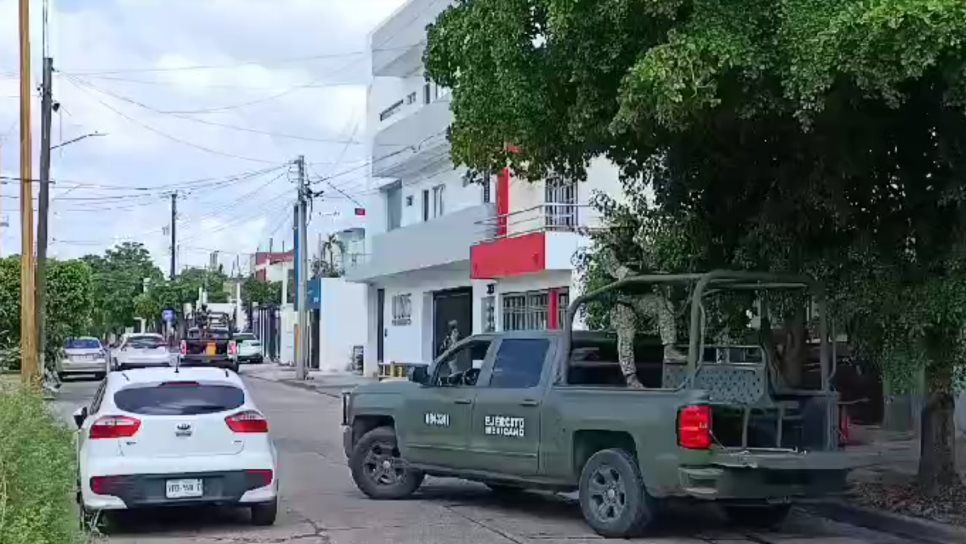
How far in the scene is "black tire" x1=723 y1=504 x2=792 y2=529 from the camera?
11.7 meters

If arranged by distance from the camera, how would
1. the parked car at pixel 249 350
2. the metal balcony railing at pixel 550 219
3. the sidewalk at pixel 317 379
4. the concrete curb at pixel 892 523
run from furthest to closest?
1. the parked car at pixel 249 350
2. the sidewalk at pixel 317 379
3. the metal balcony railing at pixel 550 219
4. the concrete curb at pixel 892 523

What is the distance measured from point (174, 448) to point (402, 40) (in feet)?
92.6

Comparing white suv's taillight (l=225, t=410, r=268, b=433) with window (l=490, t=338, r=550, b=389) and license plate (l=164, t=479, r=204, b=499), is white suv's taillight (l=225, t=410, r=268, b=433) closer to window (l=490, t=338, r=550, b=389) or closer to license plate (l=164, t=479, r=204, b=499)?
license plate (l=164, t=479, r=204, b=499)

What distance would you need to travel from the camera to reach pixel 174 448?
36.5ft

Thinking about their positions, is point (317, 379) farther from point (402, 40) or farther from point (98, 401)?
point (98, 401)

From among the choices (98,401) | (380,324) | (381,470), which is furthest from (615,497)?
(380,324)

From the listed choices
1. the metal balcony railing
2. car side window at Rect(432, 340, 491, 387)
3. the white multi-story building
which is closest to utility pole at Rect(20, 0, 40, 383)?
the white multi-story building

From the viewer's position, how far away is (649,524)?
10.8 m

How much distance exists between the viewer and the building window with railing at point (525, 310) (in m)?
30.7

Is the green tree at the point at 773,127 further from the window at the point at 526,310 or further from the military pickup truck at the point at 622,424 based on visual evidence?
the window at the point at 526,310

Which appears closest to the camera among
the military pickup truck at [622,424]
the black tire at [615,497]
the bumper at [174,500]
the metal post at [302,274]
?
the military pickup truck at [622,424]

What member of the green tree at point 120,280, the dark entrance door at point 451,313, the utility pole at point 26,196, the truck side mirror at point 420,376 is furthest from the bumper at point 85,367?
the green tree at point 120,280

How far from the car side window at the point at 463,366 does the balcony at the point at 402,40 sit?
22.7 m

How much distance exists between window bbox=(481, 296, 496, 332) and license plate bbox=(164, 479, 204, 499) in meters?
22.1
